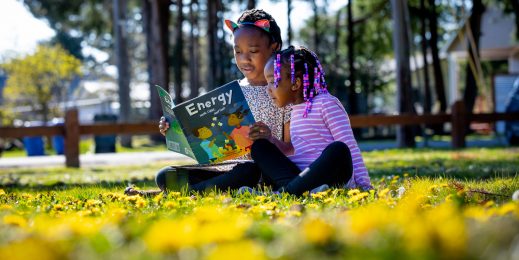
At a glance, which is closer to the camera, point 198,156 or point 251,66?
point 198,156

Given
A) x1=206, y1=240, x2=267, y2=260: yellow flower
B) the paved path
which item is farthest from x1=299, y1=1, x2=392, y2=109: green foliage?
x1=206, y1=240, x2=267, y2=260: yellow flower

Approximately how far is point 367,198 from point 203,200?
0.87 meters

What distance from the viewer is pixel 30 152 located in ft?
72.5

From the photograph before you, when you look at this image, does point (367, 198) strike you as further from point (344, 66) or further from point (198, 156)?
point (344, 66)

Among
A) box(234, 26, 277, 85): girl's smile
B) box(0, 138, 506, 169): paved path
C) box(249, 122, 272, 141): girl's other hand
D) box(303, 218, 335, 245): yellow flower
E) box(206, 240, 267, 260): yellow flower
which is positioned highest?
box(234, 26, 277, 85): girl's smile

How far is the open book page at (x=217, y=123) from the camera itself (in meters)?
4.84

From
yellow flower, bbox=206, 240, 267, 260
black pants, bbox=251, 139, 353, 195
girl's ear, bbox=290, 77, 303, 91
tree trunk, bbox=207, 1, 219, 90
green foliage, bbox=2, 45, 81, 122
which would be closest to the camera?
yellow flower, bbox=206, 240, 267, 260

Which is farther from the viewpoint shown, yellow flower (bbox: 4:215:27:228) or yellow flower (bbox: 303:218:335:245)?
yellow flower (bbox: 4:215:27:228)

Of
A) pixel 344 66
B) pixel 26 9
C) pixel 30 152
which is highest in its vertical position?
pixel 26 9

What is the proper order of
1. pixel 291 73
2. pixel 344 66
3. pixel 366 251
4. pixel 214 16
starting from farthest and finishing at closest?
1. pixel 344 66
2. pixel 214 16
3. pixel 291 73
4. pixel 366 251

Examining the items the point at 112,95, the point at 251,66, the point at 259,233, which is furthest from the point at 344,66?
the point at 112,95

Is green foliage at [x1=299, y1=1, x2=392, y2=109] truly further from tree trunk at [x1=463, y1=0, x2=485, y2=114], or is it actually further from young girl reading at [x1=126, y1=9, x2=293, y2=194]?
young girl reading at [x1=126, y1=9, x2=293, y2=194]

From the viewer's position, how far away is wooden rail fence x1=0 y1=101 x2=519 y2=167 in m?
13.1

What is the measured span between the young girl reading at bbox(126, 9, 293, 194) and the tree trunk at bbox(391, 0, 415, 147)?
10.6 meters
